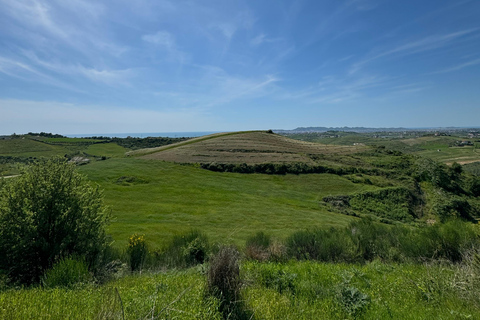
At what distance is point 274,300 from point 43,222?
33.7 feet

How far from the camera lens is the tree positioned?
977 centimetres

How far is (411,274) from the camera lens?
28.7 ft

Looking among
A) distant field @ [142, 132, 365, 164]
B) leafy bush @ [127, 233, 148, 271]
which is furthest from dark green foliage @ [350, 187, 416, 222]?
leafy bush @ [127, 233, 148, 271]

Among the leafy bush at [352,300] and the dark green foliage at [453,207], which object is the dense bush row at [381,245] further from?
the dark green foliage at [453,207]

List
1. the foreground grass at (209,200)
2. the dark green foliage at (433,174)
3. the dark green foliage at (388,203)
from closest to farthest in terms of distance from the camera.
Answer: the foreground grass at (209,200) → the dark green foliage at (388,203) → the dark green foliage at (433,174)

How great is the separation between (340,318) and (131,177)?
45.3 m

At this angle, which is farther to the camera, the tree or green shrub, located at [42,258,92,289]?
the tree

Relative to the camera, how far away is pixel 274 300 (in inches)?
239

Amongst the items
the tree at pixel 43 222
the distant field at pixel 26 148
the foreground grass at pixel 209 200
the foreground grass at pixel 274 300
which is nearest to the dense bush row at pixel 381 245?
the foreground grass at pixel 209 200

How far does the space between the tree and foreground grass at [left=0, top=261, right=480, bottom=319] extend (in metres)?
4.82

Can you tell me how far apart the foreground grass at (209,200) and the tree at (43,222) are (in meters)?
8.86

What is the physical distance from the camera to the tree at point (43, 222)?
977 cm

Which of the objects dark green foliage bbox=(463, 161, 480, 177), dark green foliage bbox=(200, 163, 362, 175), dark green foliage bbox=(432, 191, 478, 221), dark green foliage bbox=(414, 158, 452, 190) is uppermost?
dark green foliage bbox=(200, 163, 362, 175)

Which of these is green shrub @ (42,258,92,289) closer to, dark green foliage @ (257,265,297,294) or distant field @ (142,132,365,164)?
dark green foliage @ (257,265,297,294)
